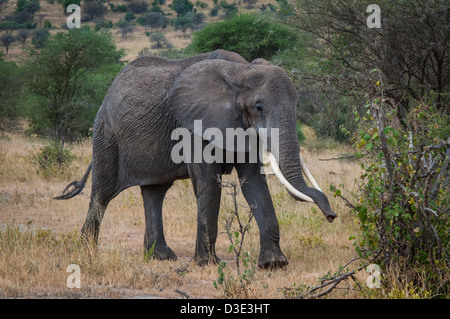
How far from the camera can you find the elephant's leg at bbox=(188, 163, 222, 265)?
22.5ft

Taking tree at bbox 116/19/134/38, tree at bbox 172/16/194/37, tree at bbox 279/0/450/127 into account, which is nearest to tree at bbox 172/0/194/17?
tree at bbox 172/16/194/37

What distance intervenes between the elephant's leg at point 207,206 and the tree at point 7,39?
4809 centimetres

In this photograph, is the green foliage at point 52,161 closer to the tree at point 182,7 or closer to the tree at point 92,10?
the tree at point 92,10

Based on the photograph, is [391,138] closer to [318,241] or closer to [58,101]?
[318,241]

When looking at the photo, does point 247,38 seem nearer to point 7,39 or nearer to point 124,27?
point 7,39

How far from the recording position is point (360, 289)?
5.47 metres

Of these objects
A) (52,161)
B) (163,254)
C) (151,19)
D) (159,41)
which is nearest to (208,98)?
(163,254)

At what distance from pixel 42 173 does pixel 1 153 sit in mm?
2145

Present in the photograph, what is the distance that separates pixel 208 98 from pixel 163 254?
6.46 feet

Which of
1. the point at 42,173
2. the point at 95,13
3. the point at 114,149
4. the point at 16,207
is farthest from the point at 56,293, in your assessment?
the point at 95,13

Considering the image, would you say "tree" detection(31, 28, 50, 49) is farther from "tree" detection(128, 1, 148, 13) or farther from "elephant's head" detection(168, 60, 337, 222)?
"elephant's head" detection(168, 60, 337, 222)

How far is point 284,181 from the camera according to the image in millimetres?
6020

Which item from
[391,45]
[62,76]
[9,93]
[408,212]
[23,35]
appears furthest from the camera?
[23,35]

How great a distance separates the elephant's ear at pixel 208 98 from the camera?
6.72m
